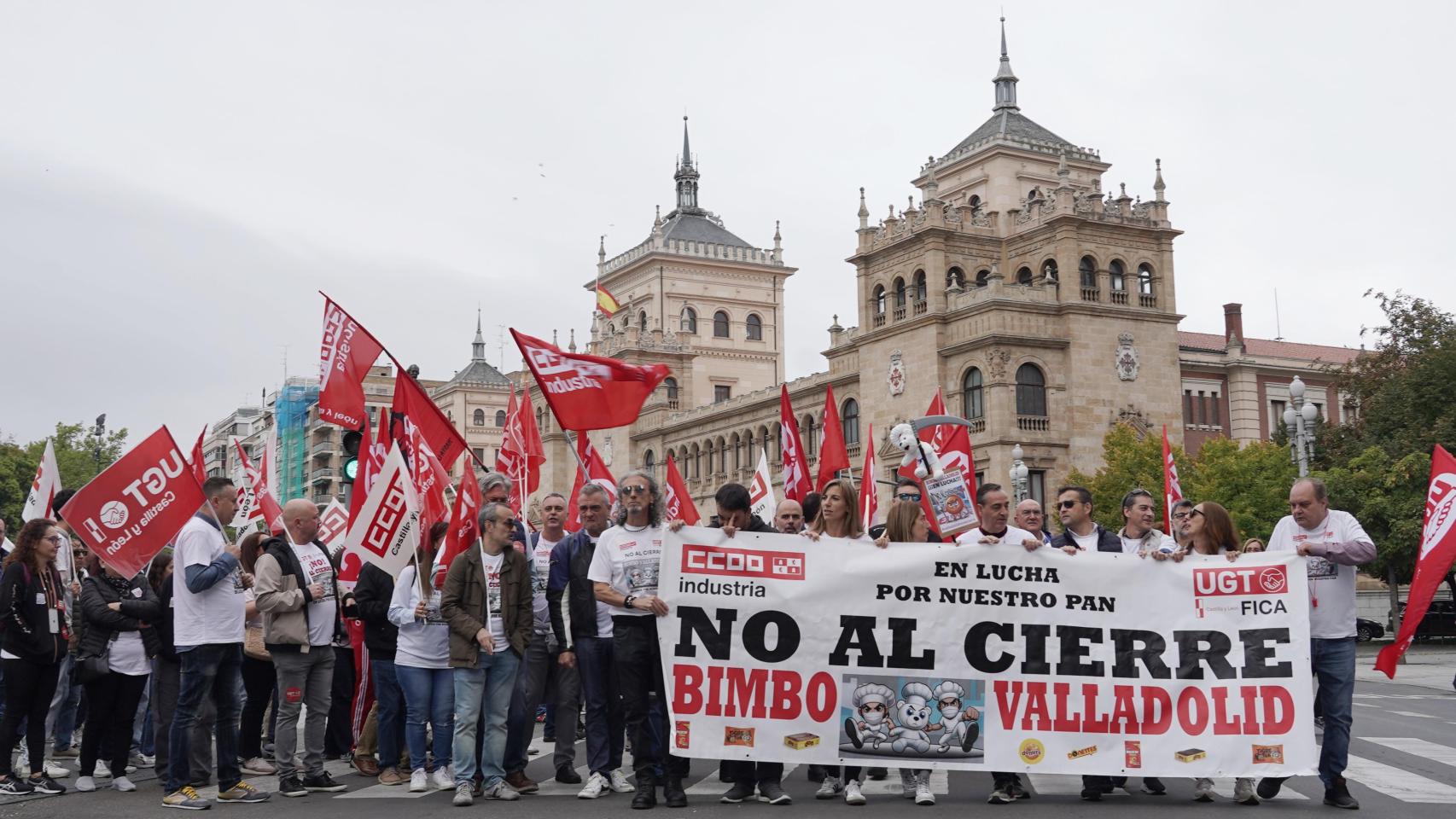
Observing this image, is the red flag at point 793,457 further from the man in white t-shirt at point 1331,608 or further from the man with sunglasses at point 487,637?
the man in white t-shirt at point 1331,608

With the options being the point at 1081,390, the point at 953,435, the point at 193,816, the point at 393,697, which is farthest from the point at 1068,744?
the point at 1081,390

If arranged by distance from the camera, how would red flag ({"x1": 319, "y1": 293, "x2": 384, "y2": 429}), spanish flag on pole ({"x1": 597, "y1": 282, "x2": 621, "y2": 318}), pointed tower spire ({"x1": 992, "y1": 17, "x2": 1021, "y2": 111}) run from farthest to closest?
spanish flag on pole ({"x1": 597, "y1": 282, "x2": 621, "y2": 318}) < pointed tower spire ({"x1": 992, "y1": 17, "x2": 1021, "y2": 111}) < red flag ({"x1": 319, "y1": 293, "x2": 384, "y2": 429})

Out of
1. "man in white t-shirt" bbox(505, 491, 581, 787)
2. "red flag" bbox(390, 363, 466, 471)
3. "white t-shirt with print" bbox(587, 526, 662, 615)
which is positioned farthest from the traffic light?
"white t-shirt with print" bbox(587, 526, 662, 615)

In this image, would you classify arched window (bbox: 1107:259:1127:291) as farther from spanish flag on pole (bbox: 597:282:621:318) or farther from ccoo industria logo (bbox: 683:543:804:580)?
ccoo industria logo (bbox: 683:543:804:580)

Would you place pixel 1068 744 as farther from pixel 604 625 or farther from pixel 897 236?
pixel 897 236

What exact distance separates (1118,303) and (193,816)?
145 feet

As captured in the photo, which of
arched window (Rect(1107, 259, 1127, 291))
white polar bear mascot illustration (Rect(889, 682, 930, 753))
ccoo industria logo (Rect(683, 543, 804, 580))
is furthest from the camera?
arched window (Rect(1107, 259, 1127, 291))

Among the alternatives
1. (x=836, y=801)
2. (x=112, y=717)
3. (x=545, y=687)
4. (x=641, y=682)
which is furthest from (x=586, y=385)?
(x=112, y=717)

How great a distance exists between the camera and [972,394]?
47938 millimetres

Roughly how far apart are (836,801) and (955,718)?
102 cm

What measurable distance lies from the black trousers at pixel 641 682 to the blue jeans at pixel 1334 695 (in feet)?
14.0

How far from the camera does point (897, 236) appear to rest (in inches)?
2088

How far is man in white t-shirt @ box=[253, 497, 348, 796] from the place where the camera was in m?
10.2

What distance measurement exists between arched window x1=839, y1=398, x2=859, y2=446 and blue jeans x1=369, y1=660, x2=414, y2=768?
44.6 m
